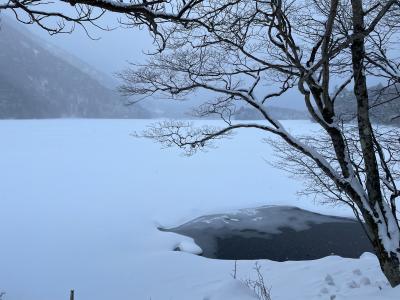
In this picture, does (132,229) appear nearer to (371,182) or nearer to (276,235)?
(276,235)

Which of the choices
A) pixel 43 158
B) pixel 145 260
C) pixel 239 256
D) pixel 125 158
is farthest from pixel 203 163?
pixel 145 260

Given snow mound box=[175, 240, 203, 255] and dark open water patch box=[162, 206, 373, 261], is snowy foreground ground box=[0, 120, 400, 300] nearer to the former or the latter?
snow mound box=[175, 240, 203, 255]

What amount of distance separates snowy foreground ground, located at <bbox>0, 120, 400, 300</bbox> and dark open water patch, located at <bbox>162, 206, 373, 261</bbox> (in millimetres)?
846

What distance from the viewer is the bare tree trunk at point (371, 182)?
4977 millimetres

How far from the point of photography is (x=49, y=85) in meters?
134

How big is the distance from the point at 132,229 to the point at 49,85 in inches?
5333

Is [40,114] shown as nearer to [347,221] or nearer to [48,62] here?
[48,62]

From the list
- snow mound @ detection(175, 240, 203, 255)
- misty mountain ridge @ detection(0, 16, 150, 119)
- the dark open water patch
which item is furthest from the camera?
misty mountain ridge @ detection(0, 16, 150, 119)

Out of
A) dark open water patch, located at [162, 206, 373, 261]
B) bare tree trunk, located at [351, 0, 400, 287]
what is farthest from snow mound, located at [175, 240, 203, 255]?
bare tree trunk, located at [351, 0, 400, 287]

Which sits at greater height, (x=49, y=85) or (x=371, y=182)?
(x=49, y=85)

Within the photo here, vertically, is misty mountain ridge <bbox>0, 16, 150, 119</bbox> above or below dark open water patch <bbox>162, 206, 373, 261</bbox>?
above

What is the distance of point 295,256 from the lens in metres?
11.5

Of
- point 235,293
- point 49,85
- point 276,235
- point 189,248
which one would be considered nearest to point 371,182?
point 235,293

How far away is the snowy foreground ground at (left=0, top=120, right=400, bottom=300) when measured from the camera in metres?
7.66
